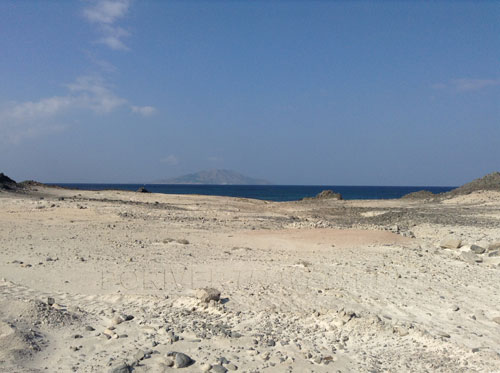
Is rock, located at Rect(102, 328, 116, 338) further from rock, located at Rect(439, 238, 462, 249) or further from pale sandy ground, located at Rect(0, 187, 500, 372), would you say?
rock, located at Rect(439, 238, 462, 249)

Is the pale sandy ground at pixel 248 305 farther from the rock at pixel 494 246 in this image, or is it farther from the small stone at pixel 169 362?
the rock at pixel 494 246

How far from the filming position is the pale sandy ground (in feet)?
16.2

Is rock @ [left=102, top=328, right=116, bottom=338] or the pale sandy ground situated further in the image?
rock @ [left=102, top=328, right=116, bottom=338]

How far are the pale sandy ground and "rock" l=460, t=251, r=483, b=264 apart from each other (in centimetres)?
19

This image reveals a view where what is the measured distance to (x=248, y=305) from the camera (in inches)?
267

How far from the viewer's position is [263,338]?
18.0 ft

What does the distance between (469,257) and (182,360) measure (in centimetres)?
911

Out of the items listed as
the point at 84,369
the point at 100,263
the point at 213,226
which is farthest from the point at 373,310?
the point at 213,226

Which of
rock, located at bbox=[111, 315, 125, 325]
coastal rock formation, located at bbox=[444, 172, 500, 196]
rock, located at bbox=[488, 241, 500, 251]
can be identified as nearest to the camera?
rock, located at bbox=[111, 315, 125, 325]

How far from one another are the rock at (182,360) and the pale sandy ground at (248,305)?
7 cm

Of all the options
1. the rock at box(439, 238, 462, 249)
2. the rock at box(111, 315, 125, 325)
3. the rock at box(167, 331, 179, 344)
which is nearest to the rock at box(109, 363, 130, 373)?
the rock at box(167, 331, 179, 344)

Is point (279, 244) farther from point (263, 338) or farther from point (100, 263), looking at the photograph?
point (263, 338)

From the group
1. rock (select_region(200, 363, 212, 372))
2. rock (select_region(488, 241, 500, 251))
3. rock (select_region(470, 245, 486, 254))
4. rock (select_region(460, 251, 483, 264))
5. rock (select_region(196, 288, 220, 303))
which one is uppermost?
rock (select_region(488, 241, 500, 251))

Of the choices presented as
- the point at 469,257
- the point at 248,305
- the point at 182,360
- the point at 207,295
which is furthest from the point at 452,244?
the point at 182,360
